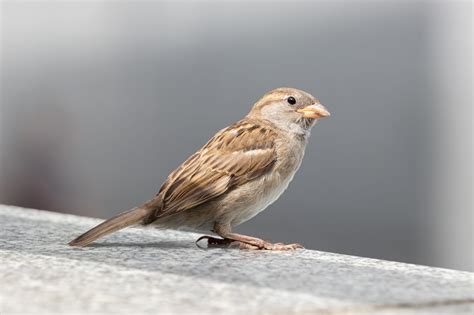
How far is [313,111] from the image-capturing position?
338 centimetres

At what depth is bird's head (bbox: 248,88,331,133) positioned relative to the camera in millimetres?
3375

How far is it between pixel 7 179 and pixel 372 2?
3.30 metres

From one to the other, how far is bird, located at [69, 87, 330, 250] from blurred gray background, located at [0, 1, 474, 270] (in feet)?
13.0

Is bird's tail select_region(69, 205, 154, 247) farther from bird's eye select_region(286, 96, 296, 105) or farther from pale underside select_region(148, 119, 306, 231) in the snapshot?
bird's eye select_region(286, 96, 296, 105)

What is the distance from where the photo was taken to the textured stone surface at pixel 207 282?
6.09ft

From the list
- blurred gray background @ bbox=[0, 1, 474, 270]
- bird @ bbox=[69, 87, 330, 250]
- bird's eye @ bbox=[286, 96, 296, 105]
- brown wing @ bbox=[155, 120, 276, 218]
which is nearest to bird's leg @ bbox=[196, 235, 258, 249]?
bird @ bbox=[69, 87, 330, 250]

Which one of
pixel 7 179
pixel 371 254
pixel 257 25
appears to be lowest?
pixel 371 254

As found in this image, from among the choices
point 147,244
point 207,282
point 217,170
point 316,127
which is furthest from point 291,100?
point 316,127

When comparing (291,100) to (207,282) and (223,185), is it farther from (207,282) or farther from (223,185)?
(207,282)

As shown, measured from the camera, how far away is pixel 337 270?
2.38 metres

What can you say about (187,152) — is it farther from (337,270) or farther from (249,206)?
(337,270)

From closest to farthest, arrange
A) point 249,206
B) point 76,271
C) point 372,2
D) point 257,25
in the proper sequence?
point 76,271 → point 249,206 → point 372,2 → point 257,25

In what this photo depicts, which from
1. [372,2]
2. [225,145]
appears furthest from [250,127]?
[372,2]

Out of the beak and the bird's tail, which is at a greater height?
the beak
